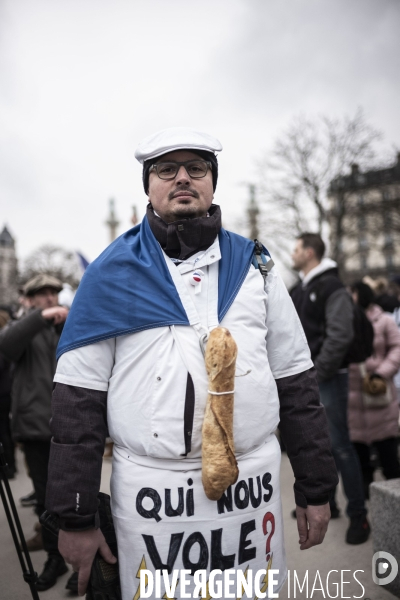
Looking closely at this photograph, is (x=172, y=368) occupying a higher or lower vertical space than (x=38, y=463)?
higher

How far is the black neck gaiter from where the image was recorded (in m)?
1.88

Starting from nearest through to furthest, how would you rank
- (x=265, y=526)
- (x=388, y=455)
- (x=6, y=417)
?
(x=265, y=526)
(x=388, y=455)
(x=6, y=417)

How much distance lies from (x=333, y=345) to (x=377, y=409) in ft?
3.20

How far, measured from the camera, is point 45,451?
3.59 meters

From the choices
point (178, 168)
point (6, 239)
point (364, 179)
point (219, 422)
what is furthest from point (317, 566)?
point (6, 239)

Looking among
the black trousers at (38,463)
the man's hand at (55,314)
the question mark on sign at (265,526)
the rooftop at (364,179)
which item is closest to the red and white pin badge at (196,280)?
the question mark on sign at (265,526)

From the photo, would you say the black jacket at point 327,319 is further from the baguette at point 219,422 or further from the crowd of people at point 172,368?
the baguette at point 219,422

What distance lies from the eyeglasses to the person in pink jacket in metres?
2.94

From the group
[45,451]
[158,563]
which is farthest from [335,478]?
[45,451]

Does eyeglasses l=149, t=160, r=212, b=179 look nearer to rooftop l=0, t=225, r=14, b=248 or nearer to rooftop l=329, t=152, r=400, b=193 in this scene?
rooftop l=329, t=152, r=400, b=193

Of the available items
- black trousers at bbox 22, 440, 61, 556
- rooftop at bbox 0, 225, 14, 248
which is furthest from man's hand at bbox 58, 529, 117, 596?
rooftop at bbox 0, 225, 14, 248

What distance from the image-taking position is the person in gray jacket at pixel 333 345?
3633 mm

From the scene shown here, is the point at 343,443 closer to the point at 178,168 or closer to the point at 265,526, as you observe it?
Result: the point at 265,526

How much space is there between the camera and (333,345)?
3730 millimetres
